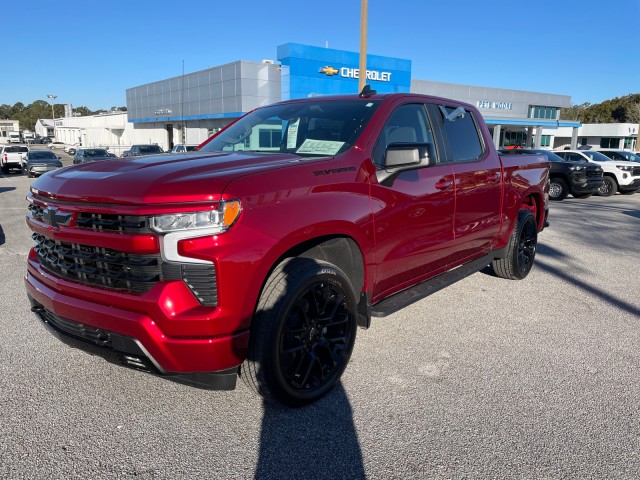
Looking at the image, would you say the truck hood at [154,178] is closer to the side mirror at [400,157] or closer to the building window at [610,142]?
the side mirror at [400,157]

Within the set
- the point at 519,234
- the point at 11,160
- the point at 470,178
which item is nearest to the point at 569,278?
the point at 519,234

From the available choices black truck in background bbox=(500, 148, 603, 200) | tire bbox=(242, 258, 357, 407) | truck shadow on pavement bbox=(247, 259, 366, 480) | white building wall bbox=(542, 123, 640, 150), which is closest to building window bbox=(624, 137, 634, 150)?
white building wall bbox=(542, 123, 640, 150)

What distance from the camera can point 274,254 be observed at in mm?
2785

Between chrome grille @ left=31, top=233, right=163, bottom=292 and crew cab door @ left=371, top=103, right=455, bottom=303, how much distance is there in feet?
5.06

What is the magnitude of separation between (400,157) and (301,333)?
4.48 ft

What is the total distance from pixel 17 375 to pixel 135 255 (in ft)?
5.64

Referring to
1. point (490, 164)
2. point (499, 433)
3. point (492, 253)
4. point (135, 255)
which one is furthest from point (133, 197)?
point (492, 253)

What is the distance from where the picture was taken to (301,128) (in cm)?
401

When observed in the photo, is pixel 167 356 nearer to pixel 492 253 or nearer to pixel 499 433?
pixel 499 433

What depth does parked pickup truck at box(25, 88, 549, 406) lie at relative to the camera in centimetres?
256

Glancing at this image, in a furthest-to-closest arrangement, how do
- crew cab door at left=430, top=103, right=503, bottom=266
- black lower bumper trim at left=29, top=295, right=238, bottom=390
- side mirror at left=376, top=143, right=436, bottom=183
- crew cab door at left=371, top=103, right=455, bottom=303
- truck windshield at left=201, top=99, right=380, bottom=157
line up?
crew cab door at left=430, top=103, right=503, bottom=266 < truck windshield at left=201, top=99, right=380, bottom=157 < crew cab door at left=371, top=103, right=455, bottom=303 < side mirror at left=376, top=143, right=436, bottom=183 < black lower bumper trim at left=29, top=295, right=238, bottom=390

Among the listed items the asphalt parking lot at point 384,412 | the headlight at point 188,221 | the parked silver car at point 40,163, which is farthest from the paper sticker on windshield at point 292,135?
the parked silver car at point 40,163

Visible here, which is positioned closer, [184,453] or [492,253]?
[184,453]

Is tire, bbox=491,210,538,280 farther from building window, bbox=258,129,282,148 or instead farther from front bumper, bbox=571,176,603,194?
front bumper, bbox=571,176,603,194
